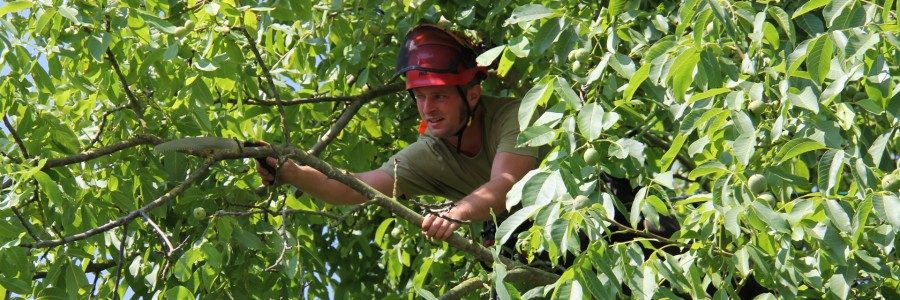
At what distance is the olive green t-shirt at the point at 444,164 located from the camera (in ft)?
15.1

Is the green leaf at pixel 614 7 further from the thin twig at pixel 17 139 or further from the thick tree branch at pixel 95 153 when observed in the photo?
the thin twig at pixel 17 139

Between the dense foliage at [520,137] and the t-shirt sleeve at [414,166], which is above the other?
the dense foliage at [520,137]

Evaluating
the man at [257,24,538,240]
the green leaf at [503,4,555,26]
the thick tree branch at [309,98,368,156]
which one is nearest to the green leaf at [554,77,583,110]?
the green leaf at [503,4,555,26]

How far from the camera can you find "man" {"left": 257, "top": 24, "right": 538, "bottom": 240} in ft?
14.5

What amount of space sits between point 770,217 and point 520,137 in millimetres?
565

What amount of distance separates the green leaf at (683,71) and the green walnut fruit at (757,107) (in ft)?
0.47

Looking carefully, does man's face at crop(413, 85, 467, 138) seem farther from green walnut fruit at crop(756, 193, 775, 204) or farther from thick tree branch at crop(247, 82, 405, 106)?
green walnut fruit at crop(756, 193, 775, 204)

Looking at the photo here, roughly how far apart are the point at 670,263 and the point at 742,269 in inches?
6.0

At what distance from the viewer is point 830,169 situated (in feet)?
10.7

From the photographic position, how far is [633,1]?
4246 millimetres

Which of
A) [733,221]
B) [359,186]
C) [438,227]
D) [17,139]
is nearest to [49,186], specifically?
[17,139]

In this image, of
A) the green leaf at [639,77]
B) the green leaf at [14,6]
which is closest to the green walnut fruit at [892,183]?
the green leaf at [639,77]

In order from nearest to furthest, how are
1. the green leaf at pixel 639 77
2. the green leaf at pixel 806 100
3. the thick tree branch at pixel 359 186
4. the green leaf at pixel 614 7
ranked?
the green leaf at pixel 806 100
the green leaf at pixel 639 77
the thick tree branch at pixel 359 186
the green leaf at pixel 614 7

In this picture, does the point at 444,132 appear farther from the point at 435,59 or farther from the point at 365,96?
the point at 365,96
